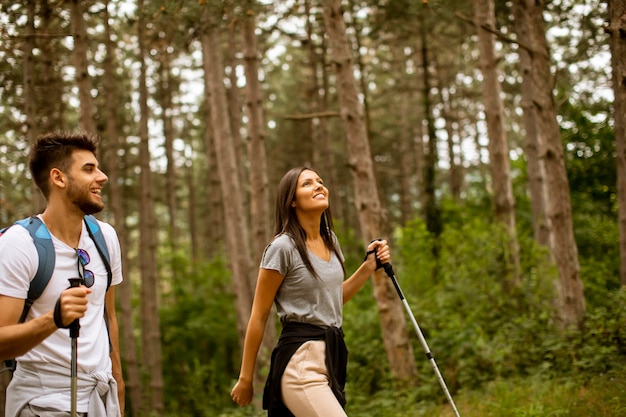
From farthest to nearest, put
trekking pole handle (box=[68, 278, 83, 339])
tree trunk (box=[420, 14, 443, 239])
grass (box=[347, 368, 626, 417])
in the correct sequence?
tree trunk (box=[420, 14, 443, 239])
grass (box=[347, 368, 626, 417])
trekking pole handle (box=[68, 278, 83, 339])

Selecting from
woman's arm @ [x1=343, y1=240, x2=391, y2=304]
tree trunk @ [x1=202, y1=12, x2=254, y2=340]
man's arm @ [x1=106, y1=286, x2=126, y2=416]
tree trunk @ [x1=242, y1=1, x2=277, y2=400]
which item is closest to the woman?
woman's arm @ [x1=343, y1=240, x2=391, y2=304]

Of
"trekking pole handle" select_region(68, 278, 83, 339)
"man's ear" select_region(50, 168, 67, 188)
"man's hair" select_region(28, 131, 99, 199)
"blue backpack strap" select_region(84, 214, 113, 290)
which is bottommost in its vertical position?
"trekking pole handle" select_region(68, 278, 83, 339)

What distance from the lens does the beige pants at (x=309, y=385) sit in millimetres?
3645

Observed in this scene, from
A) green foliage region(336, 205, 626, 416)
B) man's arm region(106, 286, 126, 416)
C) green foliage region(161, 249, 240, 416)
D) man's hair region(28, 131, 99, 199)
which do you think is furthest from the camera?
green foliage region(161, 249, 240, 416)

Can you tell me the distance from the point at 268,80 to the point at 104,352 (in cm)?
2266

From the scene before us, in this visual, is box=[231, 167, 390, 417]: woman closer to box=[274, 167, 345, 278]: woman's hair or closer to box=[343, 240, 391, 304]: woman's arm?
box=[274, 167, 345, 278]: woman's hair

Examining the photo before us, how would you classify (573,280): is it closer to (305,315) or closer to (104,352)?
(305,315)

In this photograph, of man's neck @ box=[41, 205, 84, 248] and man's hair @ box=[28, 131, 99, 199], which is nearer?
man's neck @ box=[41, 205, 84, 248]

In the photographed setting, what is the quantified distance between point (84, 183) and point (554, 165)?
5.87 meters

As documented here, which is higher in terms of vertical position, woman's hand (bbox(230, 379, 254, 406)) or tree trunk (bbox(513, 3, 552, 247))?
tree trunk (bbox(513, 3, 552, 247))

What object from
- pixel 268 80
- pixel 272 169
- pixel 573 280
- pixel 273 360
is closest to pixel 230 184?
pixel 573 280

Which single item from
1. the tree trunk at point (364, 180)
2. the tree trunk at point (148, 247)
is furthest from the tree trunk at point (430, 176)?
the tree trunk at point (364, 180)

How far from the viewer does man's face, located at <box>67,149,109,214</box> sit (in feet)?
11.1

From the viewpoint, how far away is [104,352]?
11.2 ft
